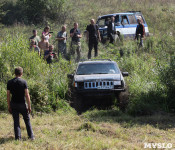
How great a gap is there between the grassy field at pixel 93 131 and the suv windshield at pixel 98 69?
1751mm

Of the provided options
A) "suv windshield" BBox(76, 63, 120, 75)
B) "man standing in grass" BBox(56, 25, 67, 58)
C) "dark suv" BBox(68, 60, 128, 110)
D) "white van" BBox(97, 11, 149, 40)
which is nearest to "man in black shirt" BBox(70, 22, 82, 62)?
"man standing in grass" BBox(56, 25, 67, 58)

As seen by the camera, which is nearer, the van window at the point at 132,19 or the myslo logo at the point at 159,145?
the myslo logo at the point at 159,145

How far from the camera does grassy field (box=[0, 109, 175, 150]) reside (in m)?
5.48

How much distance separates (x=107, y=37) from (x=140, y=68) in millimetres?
5075

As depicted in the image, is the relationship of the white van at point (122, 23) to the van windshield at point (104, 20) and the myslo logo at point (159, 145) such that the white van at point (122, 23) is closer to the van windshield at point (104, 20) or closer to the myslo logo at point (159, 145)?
the van windshield at point (104, 20)

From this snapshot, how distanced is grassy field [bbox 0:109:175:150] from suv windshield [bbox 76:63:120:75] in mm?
1751

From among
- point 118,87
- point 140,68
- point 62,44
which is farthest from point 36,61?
point 140,68

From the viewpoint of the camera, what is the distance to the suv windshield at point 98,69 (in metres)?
9.40

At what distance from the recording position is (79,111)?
857 cm

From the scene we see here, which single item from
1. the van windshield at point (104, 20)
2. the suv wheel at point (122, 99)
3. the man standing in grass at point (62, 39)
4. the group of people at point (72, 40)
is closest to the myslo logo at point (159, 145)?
the suv wheel at point (122, 99)

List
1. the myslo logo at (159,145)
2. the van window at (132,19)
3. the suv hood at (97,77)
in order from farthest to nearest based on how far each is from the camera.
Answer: the van window at (132,19) < the suv hood at (97,77) < the myslo logo at (159,145)

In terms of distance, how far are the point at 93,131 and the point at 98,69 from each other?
11.4 feet

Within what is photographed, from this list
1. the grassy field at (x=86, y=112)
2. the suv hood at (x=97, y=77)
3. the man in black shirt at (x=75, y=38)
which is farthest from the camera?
the man in black shirt at (x=75, y=38)

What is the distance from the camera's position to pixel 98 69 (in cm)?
952
